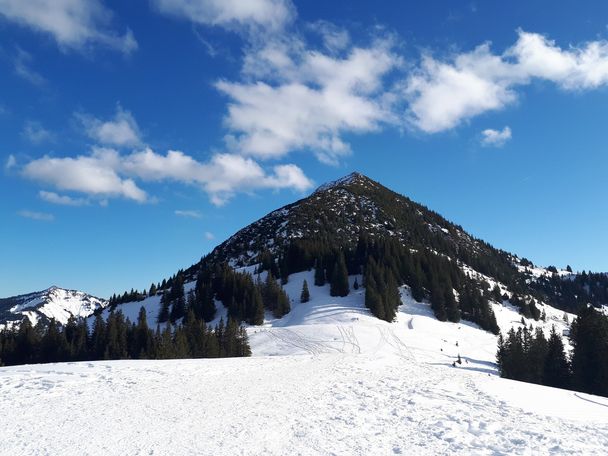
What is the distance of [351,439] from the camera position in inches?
514

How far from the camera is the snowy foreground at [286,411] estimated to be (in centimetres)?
1248

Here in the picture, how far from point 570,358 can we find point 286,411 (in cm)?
4923

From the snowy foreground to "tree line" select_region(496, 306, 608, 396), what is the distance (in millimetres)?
30099

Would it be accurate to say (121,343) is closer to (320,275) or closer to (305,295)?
(305,295)

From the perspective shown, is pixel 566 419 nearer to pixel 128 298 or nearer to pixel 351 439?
pixel 351 439

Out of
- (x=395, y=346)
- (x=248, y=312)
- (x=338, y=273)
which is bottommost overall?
(x=395, y=346)

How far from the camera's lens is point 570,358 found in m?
51.6

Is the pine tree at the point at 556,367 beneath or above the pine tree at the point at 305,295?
beneath

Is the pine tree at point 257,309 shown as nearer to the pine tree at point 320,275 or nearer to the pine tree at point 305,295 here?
the pine tree at point 305,295

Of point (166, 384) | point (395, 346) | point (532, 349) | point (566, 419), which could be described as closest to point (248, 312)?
point (395, 346)

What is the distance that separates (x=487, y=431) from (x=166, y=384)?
14825mm

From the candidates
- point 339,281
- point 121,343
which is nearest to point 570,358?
point 339,281

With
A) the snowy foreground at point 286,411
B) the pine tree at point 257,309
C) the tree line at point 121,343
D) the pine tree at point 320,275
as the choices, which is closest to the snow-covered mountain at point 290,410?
the snowy foreground at point 286,411

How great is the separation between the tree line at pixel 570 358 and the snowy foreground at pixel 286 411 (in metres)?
30.1
